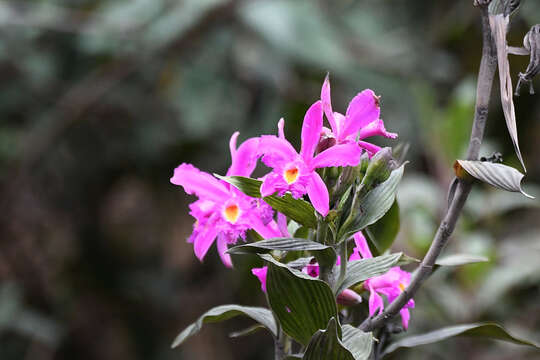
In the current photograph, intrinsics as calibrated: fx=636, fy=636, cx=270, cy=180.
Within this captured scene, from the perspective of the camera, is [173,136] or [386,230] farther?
[173,136]

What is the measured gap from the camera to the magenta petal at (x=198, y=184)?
0.49 meters

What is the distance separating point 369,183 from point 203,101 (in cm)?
136

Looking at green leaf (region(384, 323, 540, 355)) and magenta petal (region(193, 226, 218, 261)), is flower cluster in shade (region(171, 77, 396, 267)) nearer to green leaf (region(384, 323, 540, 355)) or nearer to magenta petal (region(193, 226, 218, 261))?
magenta petal (region(193, 226, 218, 261))

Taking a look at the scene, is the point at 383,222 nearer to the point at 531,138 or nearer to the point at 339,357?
the point at 339,357

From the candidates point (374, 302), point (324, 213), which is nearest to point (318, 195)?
point (324, 213)

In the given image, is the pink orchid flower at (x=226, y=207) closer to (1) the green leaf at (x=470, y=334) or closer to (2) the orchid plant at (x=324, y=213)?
(2) the orchid plant at (x=324, y=213)

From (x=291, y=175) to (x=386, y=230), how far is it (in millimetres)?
180

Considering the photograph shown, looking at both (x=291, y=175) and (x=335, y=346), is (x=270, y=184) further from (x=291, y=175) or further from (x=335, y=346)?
(x=335, y=346)

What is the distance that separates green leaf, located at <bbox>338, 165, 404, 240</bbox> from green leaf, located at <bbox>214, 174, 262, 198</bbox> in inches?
2.6

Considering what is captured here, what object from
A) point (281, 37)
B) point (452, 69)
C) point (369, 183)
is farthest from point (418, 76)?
point (369, 183)

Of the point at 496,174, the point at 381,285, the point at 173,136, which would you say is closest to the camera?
the point at 496,174

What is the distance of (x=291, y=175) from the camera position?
1.42 feet

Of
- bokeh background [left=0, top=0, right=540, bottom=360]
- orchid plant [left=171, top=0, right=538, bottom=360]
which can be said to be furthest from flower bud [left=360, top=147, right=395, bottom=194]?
bokeh background [left=0, top=0, right=540, bottom=360]

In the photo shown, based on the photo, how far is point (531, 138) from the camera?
1761 millimetres
